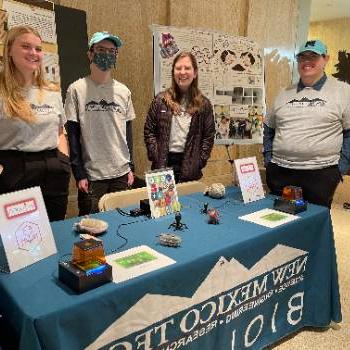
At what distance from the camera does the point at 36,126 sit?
1.71 metres

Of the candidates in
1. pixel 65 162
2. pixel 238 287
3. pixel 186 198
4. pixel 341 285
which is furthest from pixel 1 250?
pixel 341 285

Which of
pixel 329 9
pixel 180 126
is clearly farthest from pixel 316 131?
pixel 329 9

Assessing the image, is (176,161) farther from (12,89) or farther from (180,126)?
(12,89)

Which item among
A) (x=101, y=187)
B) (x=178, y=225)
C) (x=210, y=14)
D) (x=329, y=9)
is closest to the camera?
(x=178, y=225)

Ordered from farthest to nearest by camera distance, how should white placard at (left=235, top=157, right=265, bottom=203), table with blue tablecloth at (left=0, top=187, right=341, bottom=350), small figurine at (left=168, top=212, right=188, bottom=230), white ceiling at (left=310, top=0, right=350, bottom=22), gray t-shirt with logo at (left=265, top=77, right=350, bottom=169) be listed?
white ceiling at (left=310, top=0, right=350, bottom=22), gray t-shirt with logo at (left=265, top=77, right=350, bottom=169), white placard at (left=235, top=157, right=265, bottom=203), small figurine at (left=168, top=212, right=188, bottom=230), table with blue tablecloth at (left=0, top=187, right=341, bottom=350)

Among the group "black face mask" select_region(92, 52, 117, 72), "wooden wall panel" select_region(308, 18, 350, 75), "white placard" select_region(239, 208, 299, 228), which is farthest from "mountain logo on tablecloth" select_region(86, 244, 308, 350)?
"wooden wall panel" select_region(308, 18, 350, 75)

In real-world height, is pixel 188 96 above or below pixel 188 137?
above

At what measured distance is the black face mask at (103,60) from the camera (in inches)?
82.9

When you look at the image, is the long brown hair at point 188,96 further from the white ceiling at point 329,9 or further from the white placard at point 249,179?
the white ceiling at point 329,9

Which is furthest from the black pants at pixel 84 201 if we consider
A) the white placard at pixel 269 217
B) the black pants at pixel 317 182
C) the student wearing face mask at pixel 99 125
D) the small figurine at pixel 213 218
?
the black pants at pixel 317 182

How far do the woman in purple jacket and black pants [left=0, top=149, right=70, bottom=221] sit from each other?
71 cm

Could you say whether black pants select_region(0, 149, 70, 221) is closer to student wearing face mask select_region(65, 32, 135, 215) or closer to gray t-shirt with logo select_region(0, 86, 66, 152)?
gray t-shirt with logo select_region(0, 86, 66, 152)

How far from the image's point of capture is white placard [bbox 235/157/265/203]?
6.36 feet

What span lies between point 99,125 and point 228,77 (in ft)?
5.76
